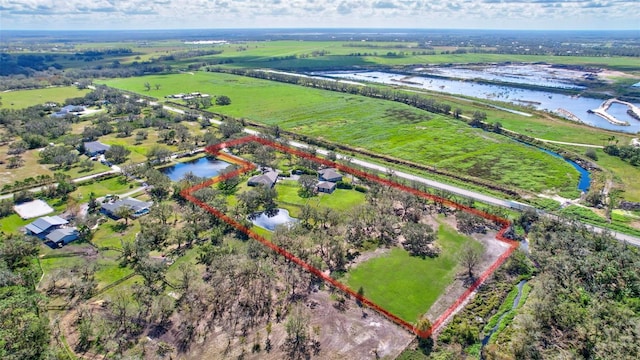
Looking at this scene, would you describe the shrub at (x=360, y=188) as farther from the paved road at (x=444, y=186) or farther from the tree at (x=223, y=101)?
the tree at (x=223, y=101)

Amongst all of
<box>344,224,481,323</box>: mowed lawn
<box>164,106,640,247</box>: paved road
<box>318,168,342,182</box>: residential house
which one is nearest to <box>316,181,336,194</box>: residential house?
<box>318,168,342,182</box>: residential house

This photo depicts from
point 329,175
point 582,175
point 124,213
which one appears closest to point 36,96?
point 124,213

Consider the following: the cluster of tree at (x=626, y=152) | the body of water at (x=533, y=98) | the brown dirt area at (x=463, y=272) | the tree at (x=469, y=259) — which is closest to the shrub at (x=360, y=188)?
the brown dirt area at (x=463, y=272)

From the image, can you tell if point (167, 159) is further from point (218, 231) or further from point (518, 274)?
point (518, 274)

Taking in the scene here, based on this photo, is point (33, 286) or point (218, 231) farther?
point (218, 231)

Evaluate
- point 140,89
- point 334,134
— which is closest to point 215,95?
point 140,89

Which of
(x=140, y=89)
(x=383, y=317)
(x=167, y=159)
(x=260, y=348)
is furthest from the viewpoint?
(x=140, y=89)
